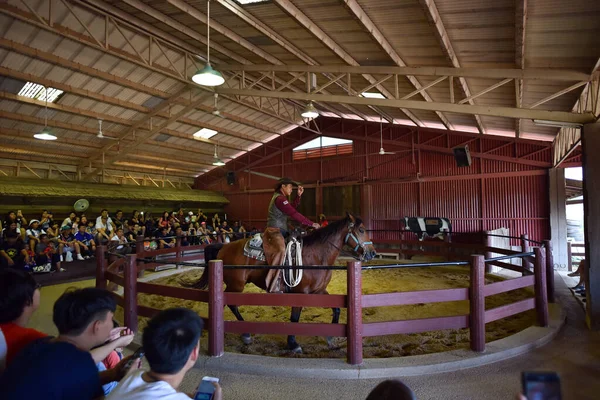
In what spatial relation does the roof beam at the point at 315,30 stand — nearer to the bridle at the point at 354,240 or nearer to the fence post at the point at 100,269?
the bridle at the point at 354,240

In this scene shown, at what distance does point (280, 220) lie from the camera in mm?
4926

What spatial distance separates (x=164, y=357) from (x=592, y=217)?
555 cm

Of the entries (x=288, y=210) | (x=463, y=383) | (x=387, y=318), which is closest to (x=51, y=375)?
(x=463, y=383)

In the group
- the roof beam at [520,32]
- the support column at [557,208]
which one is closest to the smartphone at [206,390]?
the roof beam at [520,32]

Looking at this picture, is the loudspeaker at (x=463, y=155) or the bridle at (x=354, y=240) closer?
the bridle at (x=354, y=240)

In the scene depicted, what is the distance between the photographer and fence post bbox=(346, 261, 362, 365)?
127 inches

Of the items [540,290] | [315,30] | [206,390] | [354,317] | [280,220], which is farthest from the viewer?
[315,30]

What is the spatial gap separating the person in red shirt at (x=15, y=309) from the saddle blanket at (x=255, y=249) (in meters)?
2.82

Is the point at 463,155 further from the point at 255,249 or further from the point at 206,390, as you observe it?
the point at 206,390

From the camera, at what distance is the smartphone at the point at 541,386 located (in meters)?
1.00

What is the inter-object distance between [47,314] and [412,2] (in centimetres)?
768

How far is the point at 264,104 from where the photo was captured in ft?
47.5

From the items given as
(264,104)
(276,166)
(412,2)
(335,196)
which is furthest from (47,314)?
(276,166)

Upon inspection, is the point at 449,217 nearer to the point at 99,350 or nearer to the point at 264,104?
the point at 264,104
